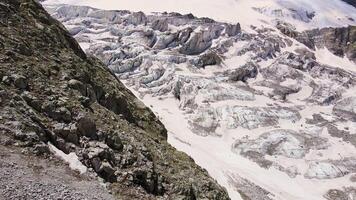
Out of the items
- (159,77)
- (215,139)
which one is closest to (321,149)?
(215,139)

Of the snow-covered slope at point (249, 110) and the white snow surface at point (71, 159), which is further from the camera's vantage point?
the snow-covered slope at point (249, 110)

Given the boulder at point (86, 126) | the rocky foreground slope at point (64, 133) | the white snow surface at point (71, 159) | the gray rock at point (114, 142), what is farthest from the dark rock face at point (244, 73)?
the white snow surface at point (71, 159)

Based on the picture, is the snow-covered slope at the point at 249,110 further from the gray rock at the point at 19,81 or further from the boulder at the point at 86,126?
the gray rock at the point at 19,81

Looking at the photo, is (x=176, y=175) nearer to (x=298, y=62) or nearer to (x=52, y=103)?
(x=52, y=103)

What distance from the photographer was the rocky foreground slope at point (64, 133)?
2230cm

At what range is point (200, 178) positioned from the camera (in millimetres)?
30969

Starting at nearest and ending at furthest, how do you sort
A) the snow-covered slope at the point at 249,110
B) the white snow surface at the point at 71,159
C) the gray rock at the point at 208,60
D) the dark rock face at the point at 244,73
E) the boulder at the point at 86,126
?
1. the white snow surface at the point at 71,159
2. the boulder at the point at 86,126
3. the snow-covered slope at the point at 249,110
4. the dark rock face at the point at 244,73
5. the gray rock at the point at 208,60

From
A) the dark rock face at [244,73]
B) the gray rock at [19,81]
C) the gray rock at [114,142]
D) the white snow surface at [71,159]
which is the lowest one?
the dark rock face at [244,73]

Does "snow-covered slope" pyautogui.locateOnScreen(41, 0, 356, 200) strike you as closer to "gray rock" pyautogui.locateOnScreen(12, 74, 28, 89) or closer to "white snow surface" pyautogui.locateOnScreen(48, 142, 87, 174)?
"white snow surface" pyautogui.locateOnScreen(48, 142, 87, 174)

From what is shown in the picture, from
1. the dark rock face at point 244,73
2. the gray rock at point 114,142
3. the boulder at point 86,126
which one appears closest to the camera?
the boulder at point 86,126

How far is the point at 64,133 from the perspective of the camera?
25.3 metres

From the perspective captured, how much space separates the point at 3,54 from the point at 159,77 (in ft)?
472

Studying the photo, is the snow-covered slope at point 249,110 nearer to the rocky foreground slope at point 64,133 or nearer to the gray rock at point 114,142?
the rocky foreground slope at point 64,133

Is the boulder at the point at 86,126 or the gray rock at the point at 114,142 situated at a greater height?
the boulder at the point at 86,126
